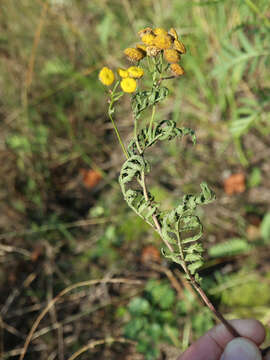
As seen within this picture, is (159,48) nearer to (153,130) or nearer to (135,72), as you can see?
(135,72)

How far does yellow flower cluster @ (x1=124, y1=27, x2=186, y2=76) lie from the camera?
700 millimetres

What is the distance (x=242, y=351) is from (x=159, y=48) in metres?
0.82

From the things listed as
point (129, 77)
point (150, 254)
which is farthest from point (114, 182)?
point (129, 77)

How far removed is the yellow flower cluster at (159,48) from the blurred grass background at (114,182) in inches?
31.7

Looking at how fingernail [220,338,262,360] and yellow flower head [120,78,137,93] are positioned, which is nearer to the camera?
yellow flower head [120,78,137,93]

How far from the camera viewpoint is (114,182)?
2197 millimetres

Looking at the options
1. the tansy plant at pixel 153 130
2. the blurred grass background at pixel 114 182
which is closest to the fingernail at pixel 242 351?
the tansy plant at pixel 153 130

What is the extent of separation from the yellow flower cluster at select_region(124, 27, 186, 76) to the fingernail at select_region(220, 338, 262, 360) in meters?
0.75

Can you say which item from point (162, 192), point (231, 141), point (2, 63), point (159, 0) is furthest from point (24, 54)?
point (231, 141)

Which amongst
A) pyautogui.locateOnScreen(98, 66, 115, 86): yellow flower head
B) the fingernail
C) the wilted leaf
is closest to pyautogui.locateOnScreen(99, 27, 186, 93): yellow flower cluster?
pyautogui.locateOnScreen(98, 66, 115, 86): yellow flower head

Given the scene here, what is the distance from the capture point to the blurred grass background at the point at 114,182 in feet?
5.46

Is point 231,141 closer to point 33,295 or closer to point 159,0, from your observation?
point 159,0

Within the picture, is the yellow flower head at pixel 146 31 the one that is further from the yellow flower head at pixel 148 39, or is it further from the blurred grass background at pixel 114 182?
the blurred grass background at pixel 114 182

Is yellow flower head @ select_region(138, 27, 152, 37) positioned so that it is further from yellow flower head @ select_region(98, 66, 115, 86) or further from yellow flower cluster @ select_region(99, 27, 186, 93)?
yellow flower head @ select_region(98, 66, 115, 86)
